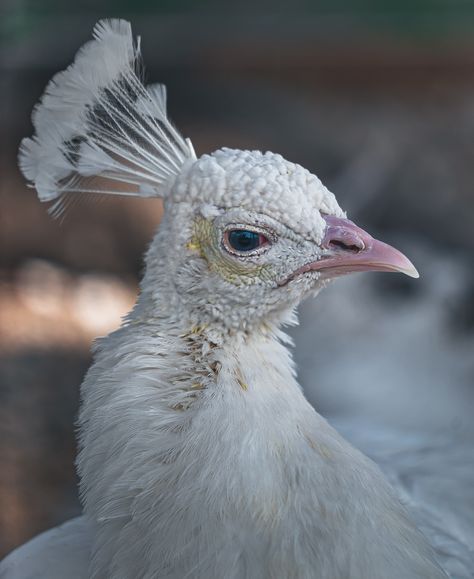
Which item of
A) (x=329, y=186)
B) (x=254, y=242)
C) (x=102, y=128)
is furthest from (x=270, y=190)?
(x=329, y=186)

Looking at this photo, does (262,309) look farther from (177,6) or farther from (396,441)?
(177,6)

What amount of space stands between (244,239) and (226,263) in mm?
39

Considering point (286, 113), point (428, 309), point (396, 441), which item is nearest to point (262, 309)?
point (396, 441)

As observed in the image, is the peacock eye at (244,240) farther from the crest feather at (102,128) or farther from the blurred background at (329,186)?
the blurred background at (329,186)

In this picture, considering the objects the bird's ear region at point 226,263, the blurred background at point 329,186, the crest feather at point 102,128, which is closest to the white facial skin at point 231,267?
the bird's ear region at point 226,263

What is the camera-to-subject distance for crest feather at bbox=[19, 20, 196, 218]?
1194mm

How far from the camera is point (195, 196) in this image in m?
1.14


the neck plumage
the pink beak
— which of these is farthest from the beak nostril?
the neck plumage

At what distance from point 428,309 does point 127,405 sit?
1582 mm

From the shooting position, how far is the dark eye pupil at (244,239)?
112cm

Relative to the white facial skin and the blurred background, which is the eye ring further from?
the blurred background

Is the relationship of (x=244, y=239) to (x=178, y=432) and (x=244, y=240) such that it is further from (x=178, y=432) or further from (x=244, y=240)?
(x=178, y=432)

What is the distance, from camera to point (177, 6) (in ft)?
12.7

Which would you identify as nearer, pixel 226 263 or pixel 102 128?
pixel 226 263
